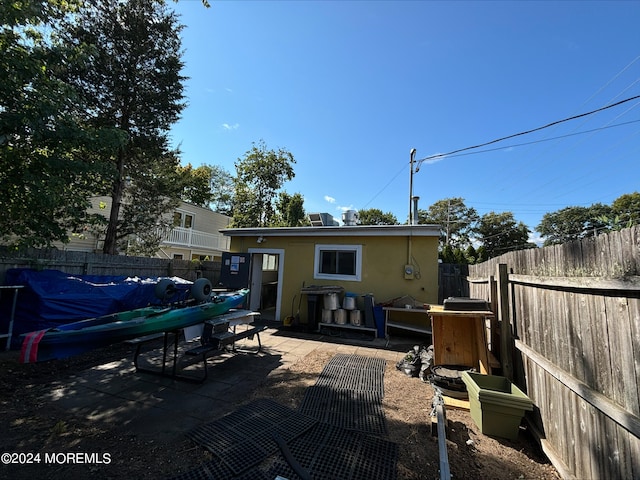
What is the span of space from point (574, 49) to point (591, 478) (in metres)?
9.65

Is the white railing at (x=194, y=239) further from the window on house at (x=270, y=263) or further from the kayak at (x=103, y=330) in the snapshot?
the kayak at (x=103, y=330)

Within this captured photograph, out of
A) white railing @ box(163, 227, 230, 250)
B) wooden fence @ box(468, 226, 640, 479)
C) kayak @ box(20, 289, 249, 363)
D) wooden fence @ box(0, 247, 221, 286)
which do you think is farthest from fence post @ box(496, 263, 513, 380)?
white railing @ box(163, 227, 230, 250)

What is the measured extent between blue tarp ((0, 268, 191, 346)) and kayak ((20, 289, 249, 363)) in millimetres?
1043

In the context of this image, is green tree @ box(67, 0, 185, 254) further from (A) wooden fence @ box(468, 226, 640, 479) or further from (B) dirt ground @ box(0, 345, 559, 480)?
(A) wooden fence @ box(468, 226, 640, 479)

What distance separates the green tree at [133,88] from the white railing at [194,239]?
3.61 m

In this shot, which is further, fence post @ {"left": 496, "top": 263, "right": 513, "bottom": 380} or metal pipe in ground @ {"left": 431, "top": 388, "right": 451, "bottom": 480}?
fence post @ {"left": 496, "top": 263, "right": 513, "bottom": 380}

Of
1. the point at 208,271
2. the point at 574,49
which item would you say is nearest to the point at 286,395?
the point at 208,271

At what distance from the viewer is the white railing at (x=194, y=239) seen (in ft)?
48.4

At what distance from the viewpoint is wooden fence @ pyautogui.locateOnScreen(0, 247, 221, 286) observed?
5263 millimetres

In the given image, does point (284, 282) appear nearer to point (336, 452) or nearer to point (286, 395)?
point (286, 395)

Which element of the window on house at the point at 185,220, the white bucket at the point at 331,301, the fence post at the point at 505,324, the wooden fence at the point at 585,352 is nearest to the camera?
the wooden fence at the point at 585,352

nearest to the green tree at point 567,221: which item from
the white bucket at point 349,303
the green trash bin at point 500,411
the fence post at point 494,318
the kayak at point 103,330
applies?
the white bucket at point 349,303

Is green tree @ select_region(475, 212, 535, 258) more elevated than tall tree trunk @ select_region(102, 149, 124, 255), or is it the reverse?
green tree @ select_region(475, 212, 535, 258)

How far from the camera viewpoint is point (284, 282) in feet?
29.3
